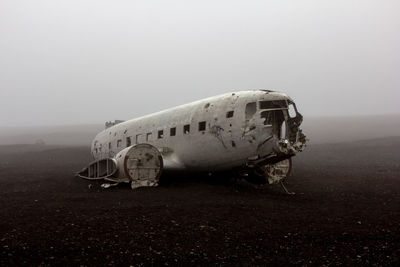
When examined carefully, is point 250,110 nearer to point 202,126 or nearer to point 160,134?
point 202,126

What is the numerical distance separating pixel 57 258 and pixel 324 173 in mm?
19501

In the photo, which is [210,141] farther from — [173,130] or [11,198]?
[11,198]

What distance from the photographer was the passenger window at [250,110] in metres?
15.9

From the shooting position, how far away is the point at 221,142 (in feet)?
53.5

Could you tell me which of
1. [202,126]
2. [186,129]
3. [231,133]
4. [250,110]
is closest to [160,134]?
[186,129]

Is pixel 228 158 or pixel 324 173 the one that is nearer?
pixel 228 158

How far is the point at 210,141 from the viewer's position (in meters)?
16.7

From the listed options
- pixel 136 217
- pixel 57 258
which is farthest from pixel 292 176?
pixel 57 258

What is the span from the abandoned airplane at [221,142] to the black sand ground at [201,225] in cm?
99

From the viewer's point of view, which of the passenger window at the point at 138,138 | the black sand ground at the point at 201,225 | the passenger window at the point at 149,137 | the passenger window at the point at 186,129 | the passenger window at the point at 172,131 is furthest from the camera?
the passenger window at the point at 138,138

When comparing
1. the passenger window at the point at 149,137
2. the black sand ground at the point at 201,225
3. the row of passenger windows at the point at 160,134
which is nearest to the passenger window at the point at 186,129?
the row of passenger windows at the point at 160,134

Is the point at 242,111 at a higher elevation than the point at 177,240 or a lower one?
higher

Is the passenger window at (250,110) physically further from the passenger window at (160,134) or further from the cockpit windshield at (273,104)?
the passenger window at (160,134)

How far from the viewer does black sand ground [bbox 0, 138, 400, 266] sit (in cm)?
855
